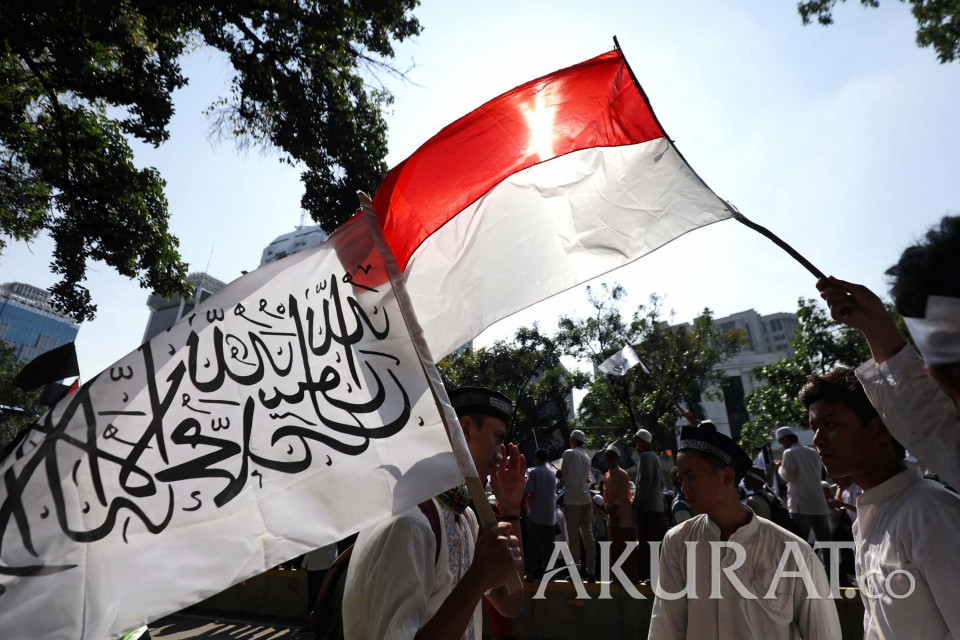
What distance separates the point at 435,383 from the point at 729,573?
1.71 m

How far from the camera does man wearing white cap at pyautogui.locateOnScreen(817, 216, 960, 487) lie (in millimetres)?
1248

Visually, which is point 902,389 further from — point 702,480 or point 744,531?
point 702,480

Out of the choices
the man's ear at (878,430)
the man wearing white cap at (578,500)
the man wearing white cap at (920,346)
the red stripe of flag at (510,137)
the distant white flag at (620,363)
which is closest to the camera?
the man wearing white cap at (920,346)

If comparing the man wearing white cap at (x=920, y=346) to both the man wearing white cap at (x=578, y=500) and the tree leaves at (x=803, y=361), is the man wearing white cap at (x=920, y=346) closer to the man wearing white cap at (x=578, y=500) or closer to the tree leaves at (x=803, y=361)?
the man wearing white cap at (x=578, y=500)

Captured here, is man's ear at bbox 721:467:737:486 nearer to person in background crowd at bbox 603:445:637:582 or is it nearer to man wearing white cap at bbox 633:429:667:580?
man wearing white cap at bbox 633:429:667:580

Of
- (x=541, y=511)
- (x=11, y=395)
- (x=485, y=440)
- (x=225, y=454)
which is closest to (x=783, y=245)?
(x=485, y=440)

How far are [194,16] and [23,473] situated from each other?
753 centimetres

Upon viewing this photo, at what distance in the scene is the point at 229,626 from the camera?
7.04 meters

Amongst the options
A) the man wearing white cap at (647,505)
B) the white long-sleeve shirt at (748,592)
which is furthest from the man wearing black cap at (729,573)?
the man wearing white cap at (647,505)

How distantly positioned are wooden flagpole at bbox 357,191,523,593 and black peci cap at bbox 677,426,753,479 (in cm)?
146

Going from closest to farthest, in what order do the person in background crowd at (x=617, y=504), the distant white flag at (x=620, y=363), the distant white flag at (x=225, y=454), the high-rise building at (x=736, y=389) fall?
1. the distant white flag at (x=225, y=454)
2. the person in background crowd at (x=617, y=504)
3. the distant white flag at (x=620, y=363)
4. the high-rise building at (x=736, y=389)

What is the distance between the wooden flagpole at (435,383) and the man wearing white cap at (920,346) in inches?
46.4

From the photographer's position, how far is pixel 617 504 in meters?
7.37

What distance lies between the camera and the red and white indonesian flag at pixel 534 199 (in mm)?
2510
